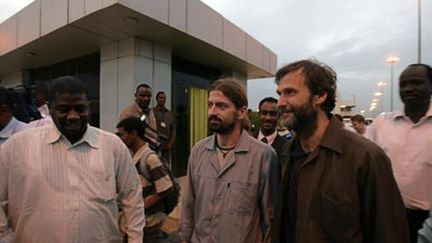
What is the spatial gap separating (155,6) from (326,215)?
6.03 meters

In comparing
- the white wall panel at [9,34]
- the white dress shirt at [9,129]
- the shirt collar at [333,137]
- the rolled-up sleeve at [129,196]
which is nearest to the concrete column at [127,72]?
the white wall panel at [9,34]

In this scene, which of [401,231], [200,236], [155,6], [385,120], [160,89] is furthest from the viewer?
[160,89]

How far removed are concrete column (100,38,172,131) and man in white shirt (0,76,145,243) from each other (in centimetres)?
600

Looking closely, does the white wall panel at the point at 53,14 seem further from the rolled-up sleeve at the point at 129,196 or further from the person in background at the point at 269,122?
the rolled-up sleeve at the point at 129,196

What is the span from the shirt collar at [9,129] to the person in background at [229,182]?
154 cm

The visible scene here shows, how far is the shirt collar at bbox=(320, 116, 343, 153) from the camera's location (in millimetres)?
1737

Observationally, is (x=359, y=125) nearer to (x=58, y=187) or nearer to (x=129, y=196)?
(x=129, y=196)

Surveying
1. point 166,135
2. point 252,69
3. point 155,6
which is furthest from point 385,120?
point 252,69

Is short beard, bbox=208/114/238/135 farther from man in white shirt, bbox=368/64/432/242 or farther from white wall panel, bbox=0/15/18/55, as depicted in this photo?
white wall panel, bbox=0/15/18/55

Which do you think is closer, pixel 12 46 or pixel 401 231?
pixel 401 231

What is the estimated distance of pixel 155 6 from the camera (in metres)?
6.61

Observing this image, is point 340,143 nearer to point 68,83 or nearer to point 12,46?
point 68,83

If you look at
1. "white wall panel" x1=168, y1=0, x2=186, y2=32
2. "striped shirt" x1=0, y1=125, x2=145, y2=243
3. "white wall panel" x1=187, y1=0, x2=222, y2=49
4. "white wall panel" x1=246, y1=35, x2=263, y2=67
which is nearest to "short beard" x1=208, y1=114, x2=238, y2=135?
"striped shirt" x1=0, y1=125, x2=145, y2=243

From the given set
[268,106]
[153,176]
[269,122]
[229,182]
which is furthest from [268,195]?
[268,106]
